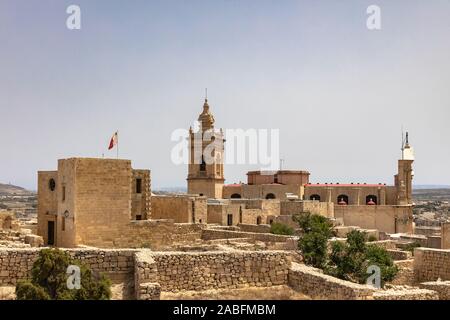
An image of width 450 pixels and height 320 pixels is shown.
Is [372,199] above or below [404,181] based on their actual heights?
below

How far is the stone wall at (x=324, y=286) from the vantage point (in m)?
9.29

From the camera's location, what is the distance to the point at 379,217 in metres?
48.6

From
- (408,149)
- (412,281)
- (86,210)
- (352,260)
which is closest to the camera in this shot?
(352,260)

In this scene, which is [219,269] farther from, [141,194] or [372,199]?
[372,199]

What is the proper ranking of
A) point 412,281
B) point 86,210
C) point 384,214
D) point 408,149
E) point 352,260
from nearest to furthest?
point 352,260 → point 412,281 → point 86,210 → point 384,214 → point 408,149

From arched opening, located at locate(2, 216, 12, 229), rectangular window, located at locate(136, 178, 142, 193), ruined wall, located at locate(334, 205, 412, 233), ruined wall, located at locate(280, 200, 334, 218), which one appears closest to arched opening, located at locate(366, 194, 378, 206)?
ruined wall, located at locate(334, 205, 412, 233)

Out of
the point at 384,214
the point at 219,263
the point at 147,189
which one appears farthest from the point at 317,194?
the point at 219,263

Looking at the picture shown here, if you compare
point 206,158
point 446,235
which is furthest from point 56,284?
point 206,158

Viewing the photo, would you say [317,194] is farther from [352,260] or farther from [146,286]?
[146,286]

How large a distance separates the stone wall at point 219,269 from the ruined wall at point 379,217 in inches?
1481

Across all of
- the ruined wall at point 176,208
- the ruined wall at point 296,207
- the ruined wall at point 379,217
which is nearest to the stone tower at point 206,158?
the ruined wall at point 296,207

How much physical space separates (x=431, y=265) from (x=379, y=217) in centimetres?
3440
